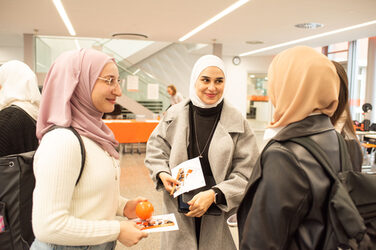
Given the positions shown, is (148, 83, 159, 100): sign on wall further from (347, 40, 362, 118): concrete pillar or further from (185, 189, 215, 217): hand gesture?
(185, 189, 215, 217): hand gesture

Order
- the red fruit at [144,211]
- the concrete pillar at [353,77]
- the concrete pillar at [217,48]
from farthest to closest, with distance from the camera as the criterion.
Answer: the concrete pillar at [217,48]
the concrete pillar at [353,77]
the red fruit at [144,211]

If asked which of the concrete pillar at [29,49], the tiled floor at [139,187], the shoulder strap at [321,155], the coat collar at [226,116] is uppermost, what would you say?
the concrete pillar at [29,49]

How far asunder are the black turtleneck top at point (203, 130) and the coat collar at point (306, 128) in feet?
2.38

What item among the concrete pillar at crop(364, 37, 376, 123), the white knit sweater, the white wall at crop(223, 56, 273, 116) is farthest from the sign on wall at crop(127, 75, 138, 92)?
the white knit sweater

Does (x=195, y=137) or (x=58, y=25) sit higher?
(x=58, y=25)

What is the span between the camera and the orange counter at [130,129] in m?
6.92

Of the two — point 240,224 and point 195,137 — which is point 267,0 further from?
point 240,224

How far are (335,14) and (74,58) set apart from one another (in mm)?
6330

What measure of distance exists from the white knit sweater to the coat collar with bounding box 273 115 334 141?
0.67 meters

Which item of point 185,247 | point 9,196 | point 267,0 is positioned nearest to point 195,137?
point 185,247

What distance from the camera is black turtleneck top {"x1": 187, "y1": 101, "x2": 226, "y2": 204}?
167cm

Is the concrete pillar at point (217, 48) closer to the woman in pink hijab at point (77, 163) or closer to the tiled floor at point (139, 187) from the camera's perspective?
the tiled floor at point (139, 187)

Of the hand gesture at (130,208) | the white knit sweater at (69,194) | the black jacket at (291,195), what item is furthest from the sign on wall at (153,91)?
the black jacket at (291,195)

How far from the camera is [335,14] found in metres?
6.02
